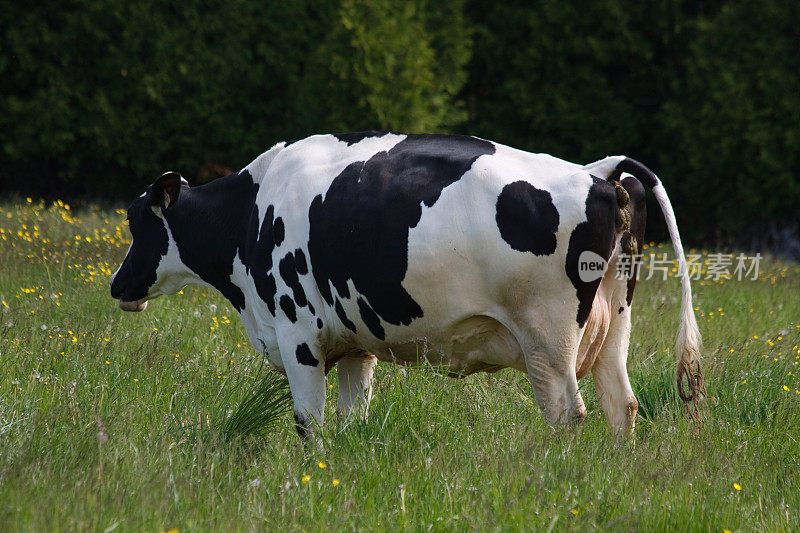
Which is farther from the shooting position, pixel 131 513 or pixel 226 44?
pixel 226 44

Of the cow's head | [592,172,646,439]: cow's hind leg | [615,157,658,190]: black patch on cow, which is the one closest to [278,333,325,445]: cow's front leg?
the cow's head

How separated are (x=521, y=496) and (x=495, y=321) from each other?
100cm

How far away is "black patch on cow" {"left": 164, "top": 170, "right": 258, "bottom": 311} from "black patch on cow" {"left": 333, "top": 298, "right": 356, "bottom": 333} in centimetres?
82

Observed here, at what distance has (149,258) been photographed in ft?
17.7

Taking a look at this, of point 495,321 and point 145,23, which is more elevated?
point 145,23

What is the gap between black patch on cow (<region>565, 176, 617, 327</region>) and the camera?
3814 mm

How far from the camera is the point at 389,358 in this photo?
4.51 meters

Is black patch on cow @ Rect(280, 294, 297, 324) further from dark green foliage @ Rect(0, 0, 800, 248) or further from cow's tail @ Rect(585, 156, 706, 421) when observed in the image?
dark green foliage @ Rect(0, 0, 800, 248)

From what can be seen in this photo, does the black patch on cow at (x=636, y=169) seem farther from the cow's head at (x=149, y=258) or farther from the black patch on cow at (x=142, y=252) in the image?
the black patch on cow at (x=142, y=252)

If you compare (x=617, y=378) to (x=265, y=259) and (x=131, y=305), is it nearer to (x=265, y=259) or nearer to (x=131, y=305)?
(x=265, y=259)

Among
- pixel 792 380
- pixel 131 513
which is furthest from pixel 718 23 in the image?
pixel 131 513

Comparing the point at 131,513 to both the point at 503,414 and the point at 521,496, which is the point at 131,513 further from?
the point at 503,414

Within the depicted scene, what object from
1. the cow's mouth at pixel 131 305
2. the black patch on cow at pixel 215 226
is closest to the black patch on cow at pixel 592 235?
the black patch on cow at pixel 215 226

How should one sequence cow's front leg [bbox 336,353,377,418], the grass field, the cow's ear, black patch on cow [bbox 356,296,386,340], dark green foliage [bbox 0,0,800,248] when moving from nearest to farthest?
1. the grass field
2. black patch on cow [bbox 356,296,386,340]
3. cow's front leg [bbox 336,353,377,418]
4. the cow's ear
5. dark green foliage [bbox 0,0,800,248]
